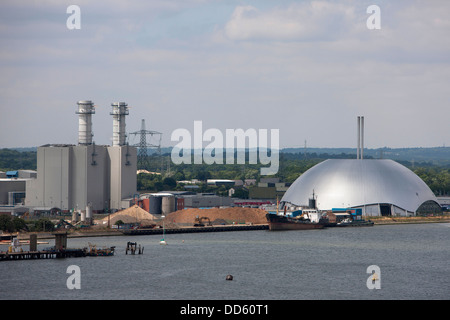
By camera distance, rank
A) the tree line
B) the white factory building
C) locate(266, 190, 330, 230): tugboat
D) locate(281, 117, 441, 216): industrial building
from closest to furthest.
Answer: locate(266, 190, 330, 230): tugboat, the white factory building, locate(281, 117, 441, 216): industrial building, the tree line

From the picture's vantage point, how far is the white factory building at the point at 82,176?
77562 mm

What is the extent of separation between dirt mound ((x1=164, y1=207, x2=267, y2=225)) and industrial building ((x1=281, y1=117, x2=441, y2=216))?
24.8 feet

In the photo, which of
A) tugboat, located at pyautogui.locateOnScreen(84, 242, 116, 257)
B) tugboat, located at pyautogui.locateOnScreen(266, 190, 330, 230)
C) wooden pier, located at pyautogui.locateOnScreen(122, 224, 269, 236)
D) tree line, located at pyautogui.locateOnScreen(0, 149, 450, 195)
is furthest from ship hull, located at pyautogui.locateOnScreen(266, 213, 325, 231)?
tree line, located at pyautogui.locateOnScreen(0, 149, 450, 195)

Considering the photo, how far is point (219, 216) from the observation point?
74.1 metres

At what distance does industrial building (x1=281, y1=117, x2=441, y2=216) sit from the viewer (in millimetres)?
79062

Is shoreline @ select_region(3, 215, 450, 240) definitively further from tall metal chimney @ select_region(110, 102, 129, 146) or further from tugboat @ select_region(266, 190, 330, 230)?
tall metal chimney @ select_region(110, 102, 129, 146)

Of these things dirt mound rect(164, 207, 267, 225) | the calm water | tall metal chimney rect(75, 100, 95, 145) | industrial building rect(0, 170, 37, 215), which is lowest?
the calm water

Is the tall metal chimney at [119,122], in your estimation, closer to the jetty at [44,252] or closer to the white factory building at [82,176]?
the white factory building at [82,176]

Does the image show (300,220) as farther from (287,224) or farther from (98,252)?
(98,252)

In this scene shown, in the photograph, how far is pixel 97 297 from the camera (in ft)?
113

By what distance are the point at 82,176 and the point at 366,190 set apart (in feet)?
→ 89.2
